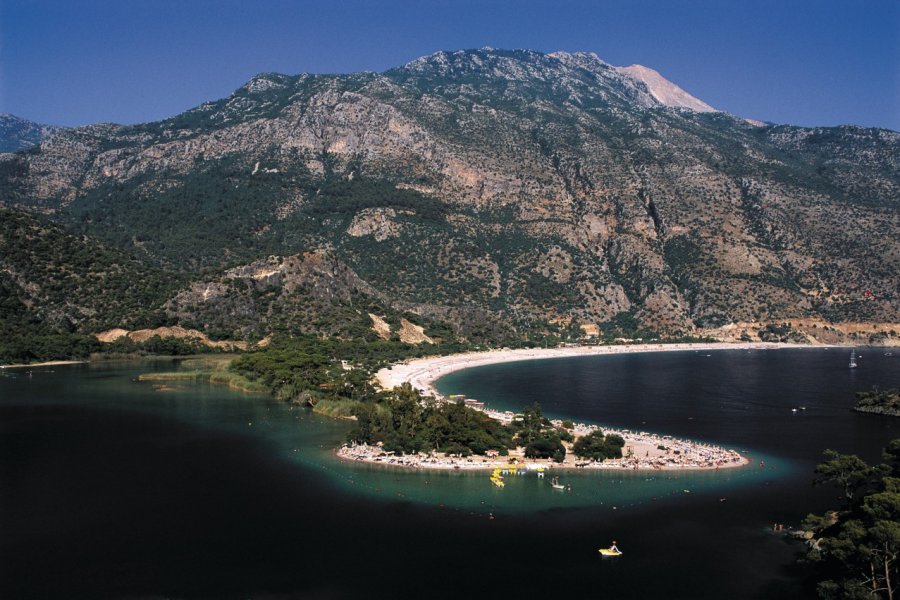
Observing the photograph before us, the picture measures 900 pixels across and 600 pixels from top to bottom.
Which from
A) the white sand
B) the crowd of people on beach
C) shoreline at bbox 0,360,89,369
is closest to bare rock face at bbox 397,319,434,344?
the white sand

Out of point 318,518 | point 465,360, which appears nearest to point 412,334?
point 465,360

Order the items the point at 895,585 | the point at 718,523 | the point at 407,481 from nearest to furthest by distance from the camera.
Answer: the point at 895,585
the point at 718,523
the point at 407,481

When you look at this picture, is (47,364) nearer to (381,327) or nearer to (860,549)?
(381,327)

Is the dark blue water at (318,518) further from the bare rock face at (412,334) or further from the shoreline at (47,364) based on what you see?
the bare rock face at (412,334)

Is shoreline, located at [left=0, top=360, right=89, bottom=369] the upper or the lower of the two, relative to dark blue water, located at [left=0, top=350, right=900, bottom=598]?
upper

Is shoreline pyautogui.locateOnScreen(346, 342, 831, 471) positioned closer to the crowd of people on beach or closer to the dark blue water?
the crowd of people on beach

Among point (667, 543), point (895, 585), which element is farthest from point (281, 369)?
point (895, 585)

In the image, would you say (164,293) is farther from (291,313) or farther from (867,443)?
(867,443)

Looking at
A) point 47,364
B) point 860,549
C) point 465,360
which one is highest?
point 465,360
